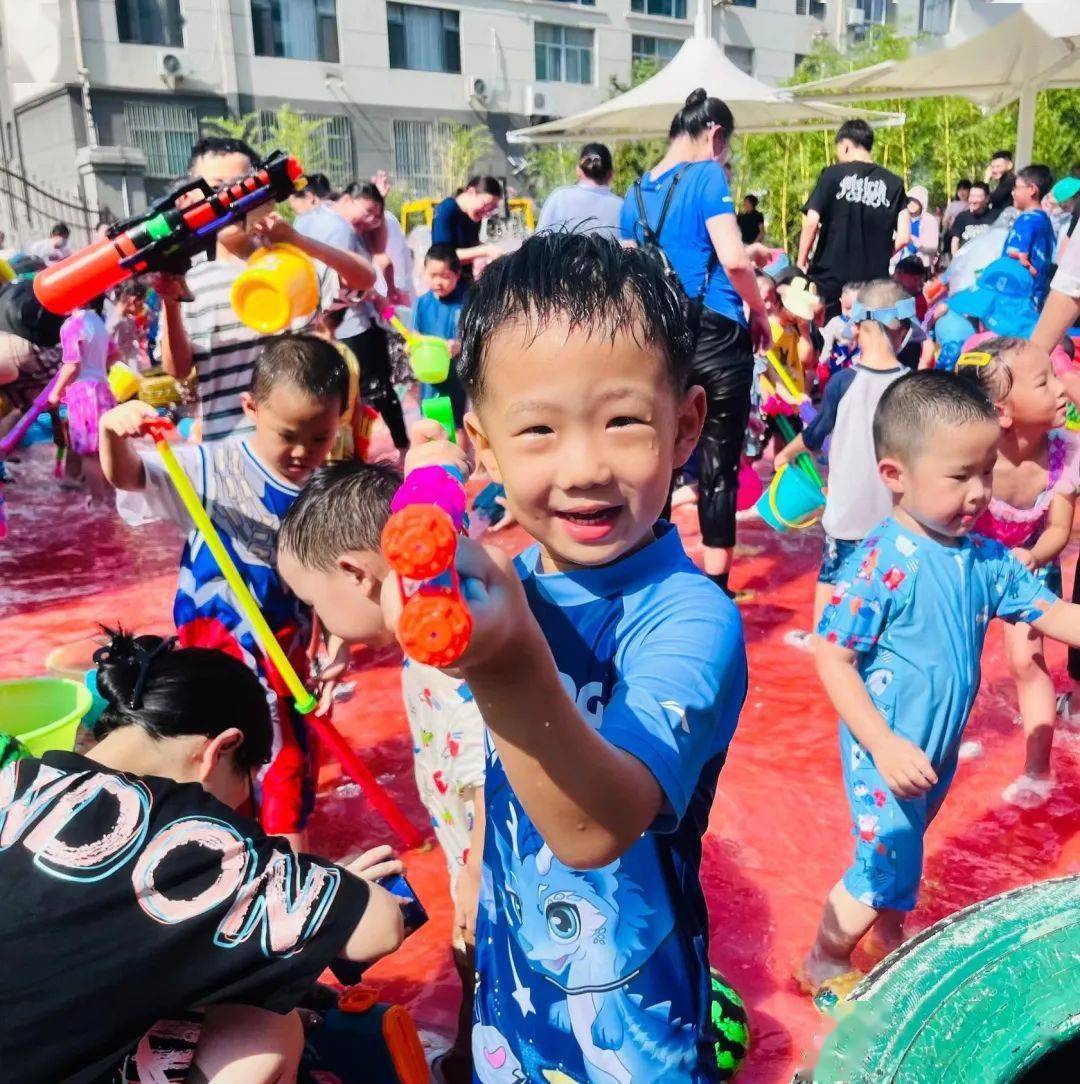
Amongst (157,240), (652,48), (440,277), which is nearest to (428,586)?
(157,240)

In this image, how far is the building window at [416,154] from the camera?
78.4ft

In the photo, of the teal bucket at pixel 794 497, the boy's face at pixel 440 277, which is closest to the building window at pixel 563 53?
the boy's face at pixel 440 277

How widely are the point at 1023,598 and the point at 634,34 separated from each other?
28.9 m

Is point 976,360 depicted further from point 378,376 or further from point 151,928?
point 378,376

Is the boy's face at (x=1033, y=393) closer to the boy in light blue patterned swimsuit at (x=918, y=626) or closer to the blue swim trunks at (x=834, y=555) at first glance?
the boy in light blue patterned swimsuit at (x=918, y=626)

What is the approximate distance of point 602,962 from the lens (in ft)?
3.84

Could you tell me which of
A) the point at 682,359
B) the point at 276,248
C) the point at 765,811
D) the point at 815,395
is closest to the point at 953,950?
the point at 682,359

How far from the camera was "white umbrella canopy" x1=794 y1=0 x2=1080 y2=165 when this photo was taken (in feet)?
27.1

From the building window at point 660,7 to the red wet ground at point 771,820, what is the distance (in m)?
26.9

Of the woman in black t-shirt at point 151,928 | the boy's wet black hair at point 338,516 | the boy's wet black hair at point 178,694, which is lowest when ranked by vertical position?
the woman in black t-shirt at point 151,928

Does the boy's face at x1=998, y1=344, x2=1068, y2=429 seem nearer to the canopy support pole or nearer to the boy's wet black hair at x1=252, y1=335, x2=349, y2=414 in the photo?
the boy's wet black hair at x1=252, y1=335, x2=349, y2=414

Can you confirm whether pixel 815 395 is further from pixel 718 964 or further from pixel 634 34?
pixel 634 34

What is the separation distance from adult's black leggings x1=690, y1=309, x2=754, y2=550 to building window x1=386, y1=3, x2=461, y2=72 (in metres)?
22.4

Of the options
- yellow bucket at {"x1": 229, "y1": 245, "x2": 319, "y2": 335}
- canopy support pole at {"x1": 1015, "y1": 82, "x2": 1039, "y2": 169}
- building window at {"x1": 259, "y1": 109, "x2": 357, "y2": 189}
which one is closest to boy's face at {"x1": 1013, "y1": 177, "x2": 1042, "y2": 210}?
canopy support pole at {"x1": 1015, "y1": 82, "x2": 1039, "y2": 169}
